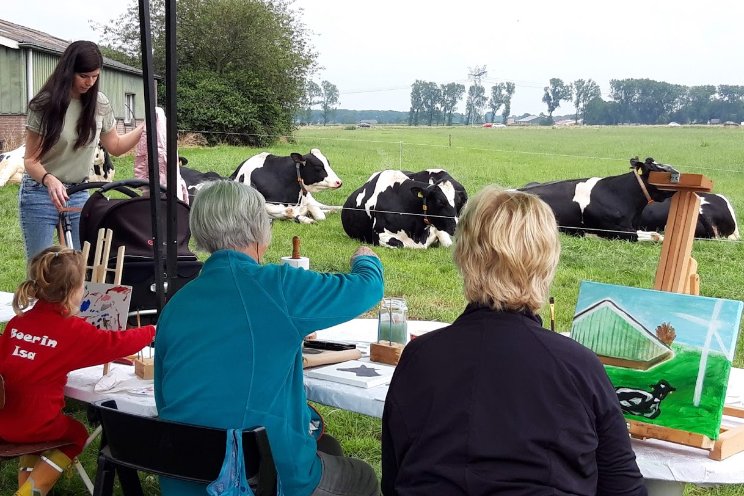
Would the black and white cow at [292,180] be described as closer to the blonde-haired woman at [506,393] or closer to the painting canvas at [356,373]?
the painting canvas at [356,373]

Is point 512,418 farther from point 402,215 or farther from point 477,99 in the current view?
point 477,99

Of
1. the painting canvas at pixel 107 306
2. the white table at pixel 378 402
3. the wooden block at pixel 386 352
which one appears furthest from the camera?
the painting canvas at pixel 107 306

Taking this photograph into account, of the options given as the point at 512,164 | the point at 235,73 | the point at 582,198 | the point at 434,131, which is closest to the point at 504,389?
the point at 582,198

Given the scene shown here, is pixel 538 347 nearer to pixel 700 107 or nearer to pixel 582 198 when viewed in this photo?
pixel 582 198

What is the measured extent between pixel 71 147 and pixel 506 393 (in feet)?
11.0

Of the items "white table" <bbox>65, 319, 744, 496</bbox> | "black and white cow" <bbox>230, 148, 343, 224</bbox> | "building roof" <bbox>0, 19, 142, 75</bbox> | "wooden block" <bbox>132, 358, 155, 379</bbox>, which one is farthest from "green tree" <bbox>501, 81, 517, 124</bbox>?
"wooden block" <bbox>132, 358, 155, 379</bbox>

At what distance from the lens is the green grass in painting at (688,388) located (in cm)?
219

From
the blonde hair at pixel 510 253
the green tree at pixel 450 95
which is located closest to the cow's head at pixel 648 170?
the green tree at pixel 450 95

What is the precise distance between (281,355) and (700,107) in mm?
12085

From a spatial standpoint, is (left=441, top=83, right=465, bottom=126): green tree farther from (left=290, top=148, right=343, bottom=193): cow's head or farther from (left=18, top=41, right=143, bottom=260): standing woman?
(left=18, top=41, right=143, bottom=260): standing woman

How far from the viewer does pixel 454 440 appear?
183 cm

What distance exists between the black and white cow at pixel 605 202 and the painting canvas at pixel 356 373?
25.9 ft

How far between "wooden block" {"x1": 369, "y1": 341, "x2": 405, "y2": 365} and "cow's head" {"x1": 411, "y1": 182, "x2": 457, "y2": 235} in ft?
24.3

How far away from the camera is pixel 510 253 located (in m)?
1.90
